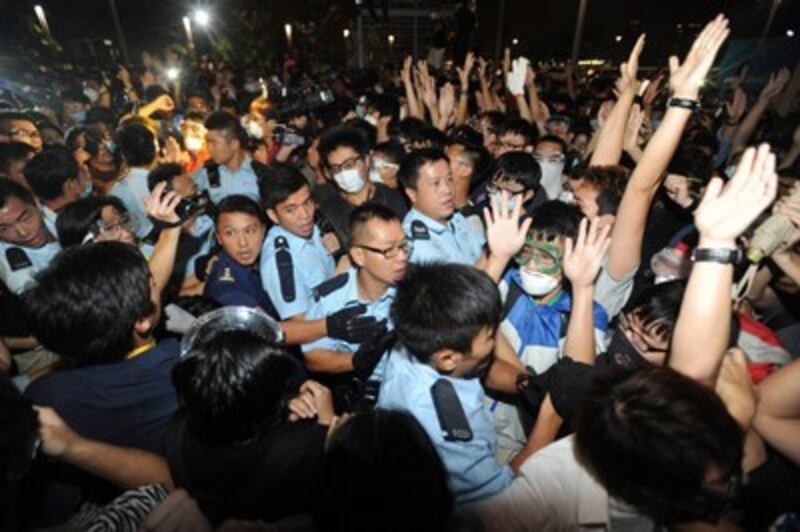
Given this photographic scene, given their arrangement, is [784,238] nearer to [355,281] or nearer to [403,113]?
[355,281]

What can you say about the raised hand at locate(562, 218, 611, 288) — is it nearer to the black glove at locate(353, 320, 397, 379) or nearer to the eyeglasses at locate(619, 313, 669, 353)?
the eyeglasses at locate(619, 313, 669, 353)

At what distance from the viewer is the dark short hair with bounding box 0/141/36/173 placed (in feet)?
15.5

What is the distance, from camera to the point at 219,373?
5.12 ft

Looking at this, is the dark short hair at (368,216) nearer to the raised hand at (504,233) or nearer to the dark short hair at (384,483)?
the raised hand at (504,233)

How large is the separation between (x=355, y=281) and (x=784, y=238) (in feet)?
8.40

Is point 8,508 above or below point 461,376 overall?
above

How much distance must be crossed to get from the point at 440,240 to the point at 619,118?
66.1 inches

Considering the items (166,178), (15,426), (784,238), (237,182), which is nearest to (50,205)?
(166,178)

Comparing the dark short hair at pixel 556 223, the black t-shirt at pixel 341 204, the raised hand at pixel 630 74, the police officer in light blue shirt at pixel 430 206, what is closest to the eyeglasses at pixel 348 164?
the black t-shirt at pixel 341 204

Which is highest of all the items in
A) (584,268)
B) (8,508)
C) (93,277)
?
(93,277)

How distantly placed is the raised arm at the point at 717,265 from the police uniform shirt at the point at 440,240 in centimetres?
191

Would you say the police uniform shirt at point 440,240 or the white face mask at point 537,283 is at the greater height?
the white face mask at point 537,283

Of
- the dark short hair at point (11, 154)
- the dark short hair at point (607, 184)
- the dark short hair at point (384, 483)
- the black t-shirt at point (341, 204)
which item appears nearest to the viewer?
the dark short hair at point (384, 483)

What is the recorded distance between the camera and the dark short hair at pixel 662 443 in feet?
4.17
